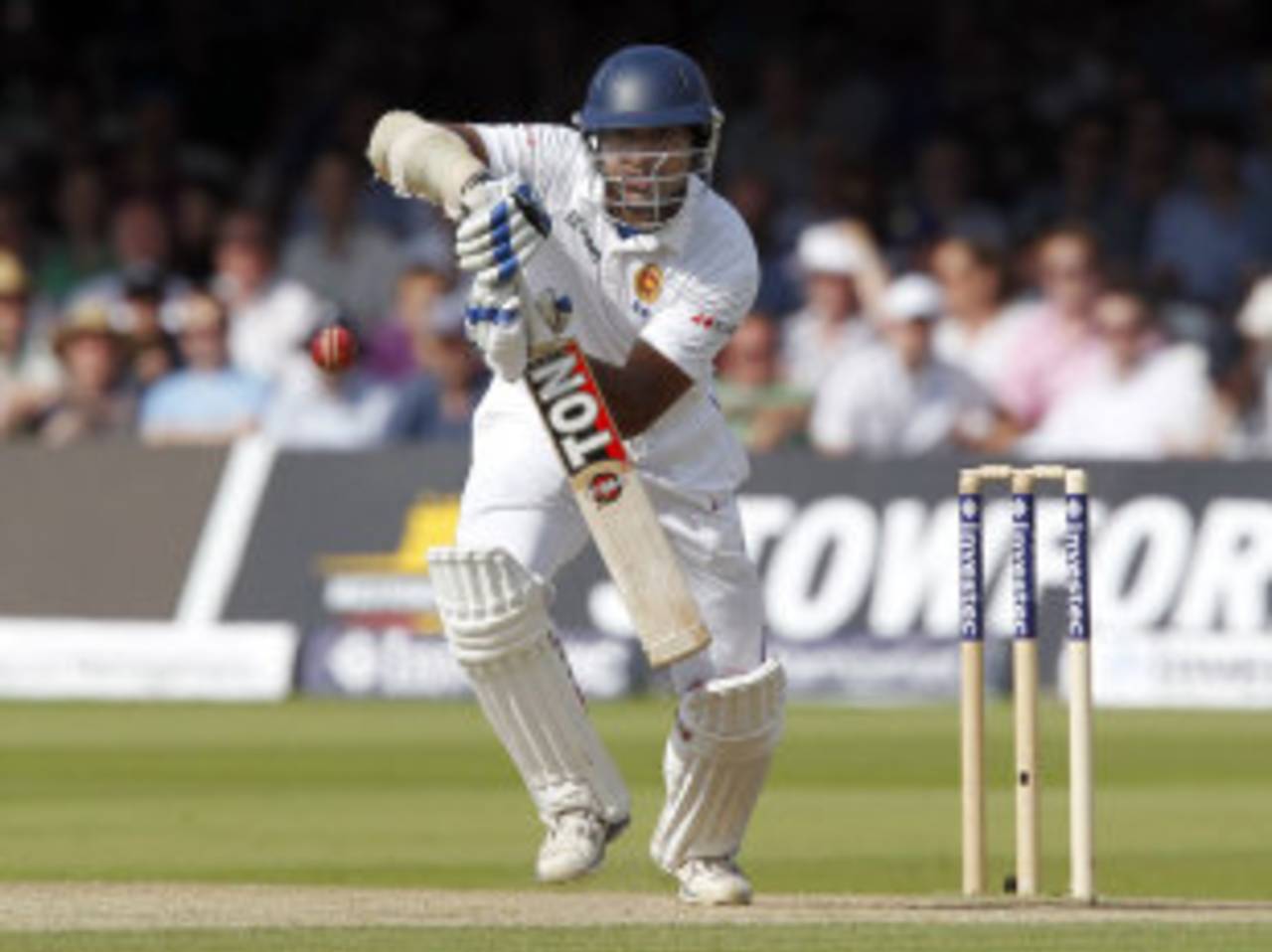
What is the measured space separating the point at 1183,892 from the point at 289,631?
22.1 feet

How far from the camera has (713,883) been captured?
7465mm

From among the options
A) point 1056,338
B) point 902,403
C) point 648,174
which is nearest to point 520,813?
point 648,174

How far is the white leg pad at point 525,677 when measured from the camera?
730 centimetres

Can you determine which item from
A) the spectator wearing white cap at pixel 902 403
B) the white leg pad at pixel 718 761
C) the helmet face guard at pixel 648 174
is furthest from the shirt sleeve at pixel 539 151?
the spectator wearing white cap at pixel 902 403

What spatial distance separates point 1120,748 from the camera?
472 inches

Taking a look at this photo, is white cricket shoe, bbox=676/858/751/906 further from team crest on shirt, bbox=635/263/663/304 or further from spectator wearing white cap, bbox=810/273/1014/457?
spectator wearing white cap, bbox=810/273/1014/457

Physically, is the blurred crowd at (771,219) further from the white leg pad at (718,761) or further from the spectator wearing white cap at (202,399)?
the white leg pad at (718,761)

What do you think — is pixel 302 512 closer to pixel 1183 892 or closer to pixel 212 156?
pixel 212 156

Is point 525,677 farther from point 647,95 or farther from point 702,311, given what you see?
point 647,95

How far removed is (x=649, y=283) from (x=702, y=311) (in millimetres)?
188

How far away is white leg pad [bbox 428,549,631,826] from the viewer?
7.30 meters

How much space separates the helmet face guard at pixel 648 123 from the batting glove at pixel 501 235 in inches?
13.6

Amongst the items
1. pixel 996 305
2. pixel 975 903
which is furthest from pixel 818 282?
pixel 975 903

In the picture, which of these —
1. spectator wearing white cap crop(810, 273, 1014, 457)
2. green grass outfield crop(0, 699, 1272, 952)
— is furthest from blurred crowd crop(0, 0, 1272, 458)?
green grass outfield crop(0, 699, 1272, 952)
